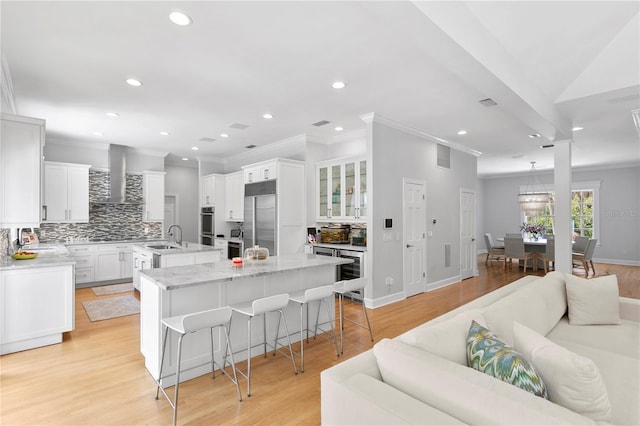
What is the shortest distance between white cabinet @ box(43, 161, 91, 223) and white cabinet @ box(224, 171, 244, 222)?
271 cm

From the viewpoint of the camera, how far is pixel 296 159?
634cm

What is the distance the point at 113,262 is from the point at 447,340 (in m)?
6.78

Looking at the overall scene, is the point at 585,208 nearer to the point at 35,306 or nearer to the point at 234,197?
the point at 234,197

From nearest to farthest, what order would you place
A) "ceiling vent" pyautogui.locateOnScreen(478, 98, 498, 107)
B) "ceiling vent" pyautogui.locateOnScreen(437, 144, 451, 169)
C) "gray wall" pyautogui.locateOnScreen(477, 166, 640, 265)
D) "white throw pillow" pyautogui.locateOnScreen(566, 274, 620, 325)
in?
1. "white throw pillow" pyautogui.locateOnScreen(566, 274, 620, 325)
2. "ceiling vent" pyautogui.locateOnScreen(478, 98, 498, 107)
3. "ceiling vent" pyautogui.locateOnScreen(437, 144, 451, 169)
4. "gray wall" pyautogui.locateOnScreen(477, 166, 640, 265)

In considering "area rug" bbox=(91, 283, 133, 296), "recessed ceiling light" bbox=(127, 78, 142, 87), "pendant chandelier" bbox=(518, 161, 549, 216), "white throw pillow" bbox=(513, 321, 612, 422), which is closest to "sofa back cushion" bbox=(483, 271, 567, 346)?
"white throw pillow" bbox=(513, 321, 612, 422)

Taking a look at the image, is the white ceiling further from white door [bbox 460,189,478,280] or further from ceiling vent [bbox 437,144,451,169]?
white door [bbox 460,189,478,280]

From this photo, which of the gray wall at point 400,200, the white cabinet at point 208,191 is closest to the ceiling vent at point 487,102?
the gray wall at point 400,200

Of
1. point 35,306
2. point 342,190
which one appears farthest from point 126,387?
point 342,190

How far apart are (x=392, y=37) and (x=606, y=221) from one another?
10455 mm

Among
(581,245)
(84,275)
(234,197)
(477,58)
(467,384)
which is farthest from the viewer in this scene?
(581,245)

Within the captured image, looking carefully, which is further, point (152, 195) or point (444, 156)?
point (152, 195)

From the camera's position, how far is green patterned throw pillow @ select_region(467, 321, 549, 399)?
4.47 ft

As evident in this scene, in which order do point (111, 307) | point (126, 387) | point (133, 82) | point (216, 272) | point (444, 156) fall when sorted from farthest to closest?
point (444, 156), point (111, 307), point (133, 82), point (216, 272), point (126, 387)

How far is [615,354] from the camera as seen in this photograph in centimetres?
226
